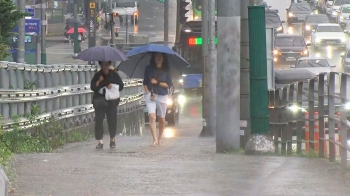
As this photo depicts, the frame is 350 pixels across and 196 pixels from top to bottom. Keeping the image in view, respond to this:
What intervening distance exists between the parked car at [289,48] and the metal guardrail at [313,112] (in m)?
27.5

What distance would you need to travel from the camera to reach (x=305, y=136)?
15.3 meters

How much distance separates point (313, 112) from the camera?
1422 cm

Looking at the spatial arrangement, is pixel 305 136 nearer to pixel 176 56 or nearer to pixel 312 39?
pixel 176 56

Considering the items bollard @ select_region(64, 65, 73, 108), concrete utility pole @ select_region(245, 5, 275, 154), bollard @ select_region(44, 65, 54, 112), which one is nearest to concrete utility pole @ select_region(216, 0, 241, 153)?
concrete utility pole @ select_region(245, 5, 275, 154)

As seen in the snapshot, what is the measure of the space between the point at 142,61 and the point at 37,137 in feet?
9.34

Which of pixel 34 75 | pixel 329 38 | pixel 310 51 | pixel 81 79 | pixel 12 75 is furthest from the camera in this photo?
pixel 310 51

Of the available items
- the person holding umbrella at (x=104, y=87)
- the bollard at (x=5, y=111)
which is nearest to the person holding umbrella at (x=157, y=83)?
the person holding umbrella at (x=104, y=87)

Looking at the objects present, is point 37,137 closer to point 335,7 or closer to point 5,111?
point 5,111

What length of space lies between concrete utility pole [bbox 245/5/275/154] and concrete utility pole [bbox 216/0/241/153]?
19.4 inches

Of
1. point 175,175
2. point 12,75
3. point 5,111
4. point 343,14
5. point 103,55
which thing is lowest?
point 175,175

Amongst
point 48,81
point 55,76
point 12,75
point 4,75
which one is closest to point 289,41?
point 55,76

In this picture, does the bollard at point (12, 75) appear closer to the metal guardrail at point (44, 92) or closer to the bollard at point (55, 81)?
the metal guardrail at point (44, 92)

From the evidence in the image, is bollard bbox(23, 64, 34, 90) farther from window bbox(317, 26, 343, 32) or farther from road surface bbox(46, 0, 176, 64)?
road surface bbox(46, 0, 176, 64)

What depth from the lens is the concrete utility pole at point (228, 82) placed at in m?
14.8
